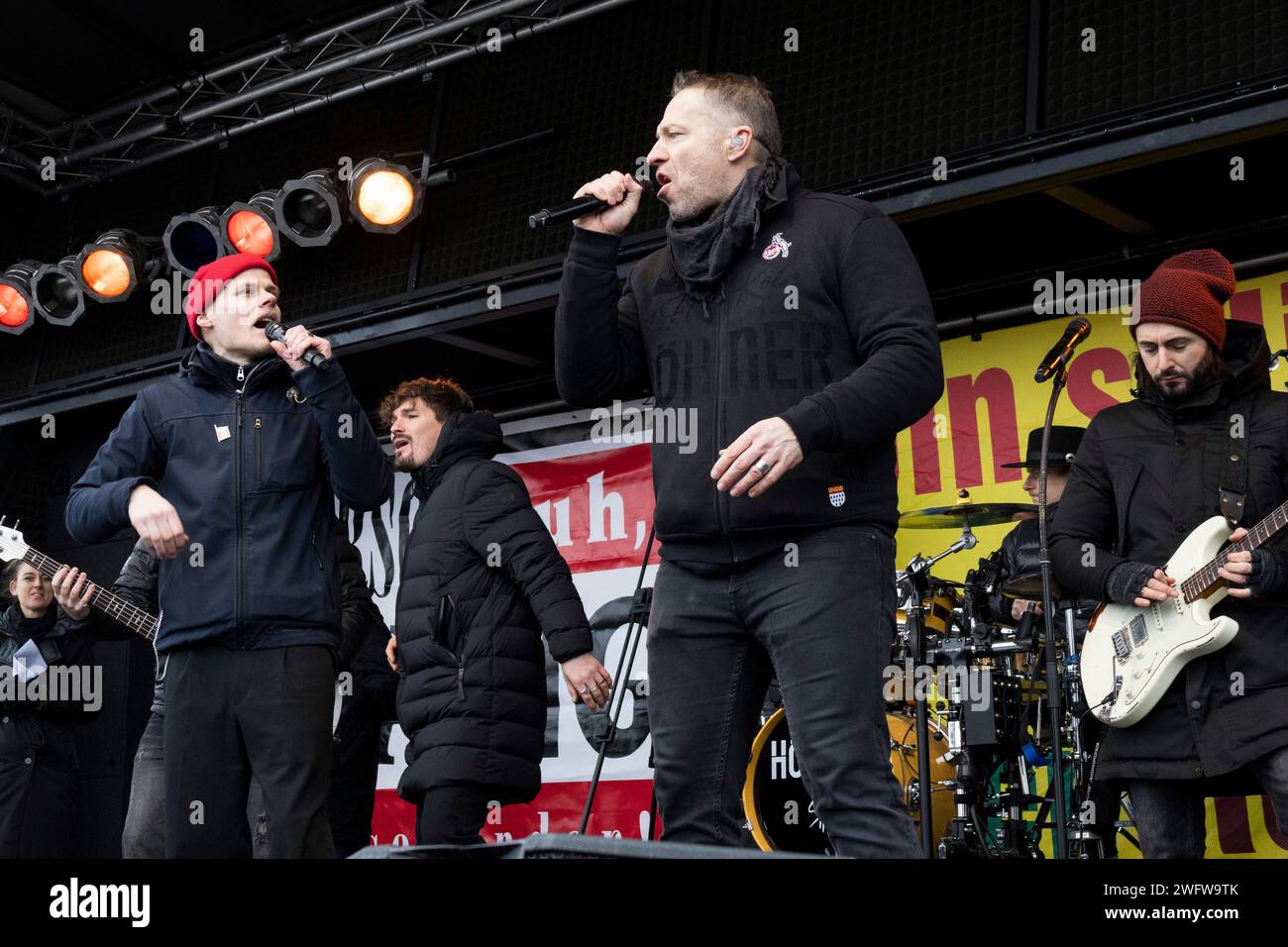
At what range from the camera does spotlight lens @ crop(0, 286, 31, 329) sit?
23.8 feet

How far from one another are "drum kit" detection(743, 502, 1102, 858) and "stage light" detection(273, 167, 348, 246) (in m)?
3.16

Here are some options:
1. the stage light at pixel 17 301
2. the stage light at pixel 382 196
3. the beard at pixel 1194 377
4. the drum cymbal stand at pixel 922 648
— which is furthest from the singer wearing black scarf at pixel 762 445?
the stage light at pixel 17 301

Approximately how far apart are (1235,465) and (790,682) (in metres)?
1.70

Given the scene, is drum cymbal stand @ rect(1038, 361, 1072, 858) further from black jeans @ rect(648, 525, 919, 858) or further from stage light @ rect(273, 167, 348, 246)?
stage light @ rect(273, 167, 348, 246)

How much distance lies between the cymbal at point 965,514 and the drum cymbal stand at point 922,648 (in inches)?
2.8

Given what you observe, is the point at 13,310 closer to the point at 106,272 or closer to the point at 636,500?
the point at 106,272

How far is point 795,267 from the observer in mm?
2504

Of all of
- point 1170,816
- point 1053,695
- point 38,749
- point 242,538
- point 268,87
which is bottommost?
point 1170,816

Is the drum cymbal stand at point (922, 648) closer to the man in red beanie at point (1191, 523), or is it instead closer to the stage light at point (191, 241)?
the man in red beanie at point (1191, 523)

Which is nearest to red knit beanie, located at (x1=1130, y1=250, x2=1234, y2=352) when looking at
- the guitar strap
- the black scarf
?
the guitar strap

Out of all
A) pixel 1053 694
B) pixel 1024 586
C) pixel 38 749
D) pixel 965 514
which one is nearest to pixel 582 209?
pixel 1053 694

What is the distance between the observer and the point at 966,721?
16.2ft

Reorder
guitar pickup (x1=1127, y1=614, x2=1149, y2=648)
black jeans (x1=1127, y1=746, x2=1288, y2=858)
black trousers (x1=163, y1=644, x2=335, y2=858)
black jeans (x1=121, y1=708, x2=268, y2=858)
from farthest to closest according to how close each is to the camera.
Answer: black jeans (x1=121, y1=708, x2=268, y2=858) < guitar pickup (x1=1127, y1=614, x2=1149, y2=648) < black jeans (x1=1127, y1=746, x2=1288, y2=858) < black trousers (x1=163, y1=644, x2=335, y2=858)
